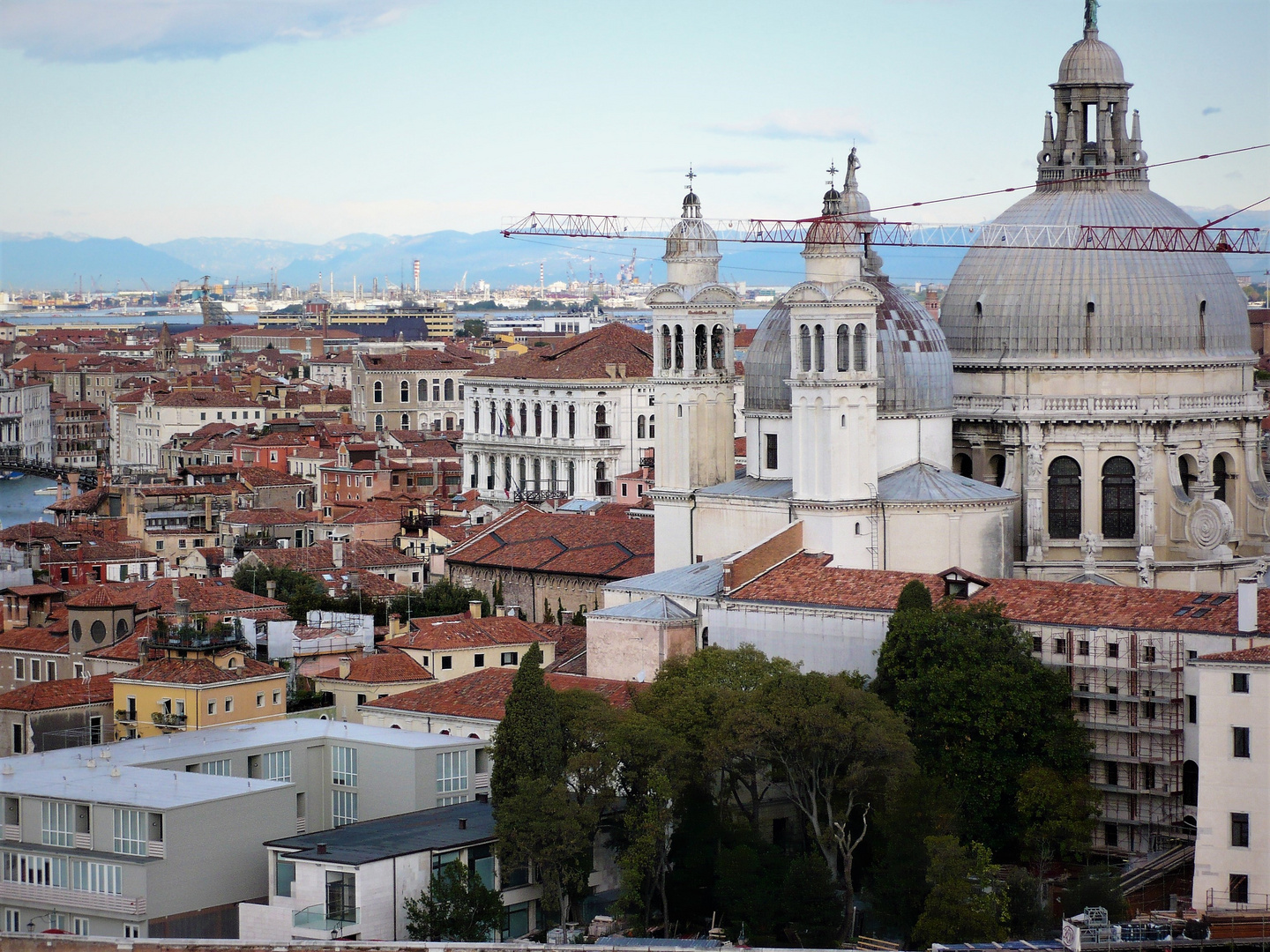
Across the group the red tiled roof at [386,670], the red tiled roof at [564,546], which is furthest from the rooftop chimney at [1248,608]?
the red tiled roof at [564,546]

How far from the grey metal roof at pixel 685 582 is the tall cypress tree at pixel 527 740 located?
30.9 feet

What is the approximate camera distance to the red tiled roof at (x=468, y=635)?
52.5 metres

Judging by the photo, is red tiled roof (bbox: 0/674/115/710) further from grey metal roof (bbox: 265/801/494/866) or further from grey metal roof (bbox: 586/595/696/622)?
grey metal roof (bbox: 265/801/494/866)

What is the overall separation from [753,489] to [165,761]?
560 inches

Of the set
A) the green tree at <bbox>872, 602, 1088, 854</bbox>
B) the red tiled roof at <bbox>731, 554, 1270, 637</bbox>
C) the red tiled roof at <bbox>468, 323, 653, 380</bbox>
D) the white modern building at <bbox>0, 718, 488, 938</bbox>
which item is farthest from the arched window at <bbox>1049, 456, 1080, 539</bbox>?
the red tiled roof at <bbox>468, 323, 653, 380</bbox>

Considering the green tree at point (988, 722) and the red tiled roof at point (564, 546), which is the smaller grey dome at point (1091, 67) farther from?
the green tree at point (988, 722)

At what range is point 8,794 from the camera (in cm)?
4094

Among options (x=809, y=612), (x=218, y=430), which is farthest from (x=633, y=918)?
(x=218, y=430)

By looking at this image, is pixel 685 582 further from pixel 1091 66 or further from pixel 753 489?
pixel 1091 66

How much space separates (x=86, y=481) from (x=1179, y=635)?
3796 inches

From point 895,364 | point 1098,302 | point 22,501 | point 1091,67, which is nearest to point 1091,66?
point 1091,67

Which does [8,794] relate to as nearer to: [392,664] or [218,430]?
[392,664]

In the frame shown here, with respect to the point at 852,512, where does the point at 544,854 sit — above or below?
below

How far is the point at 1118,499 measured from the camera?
5278 cm
